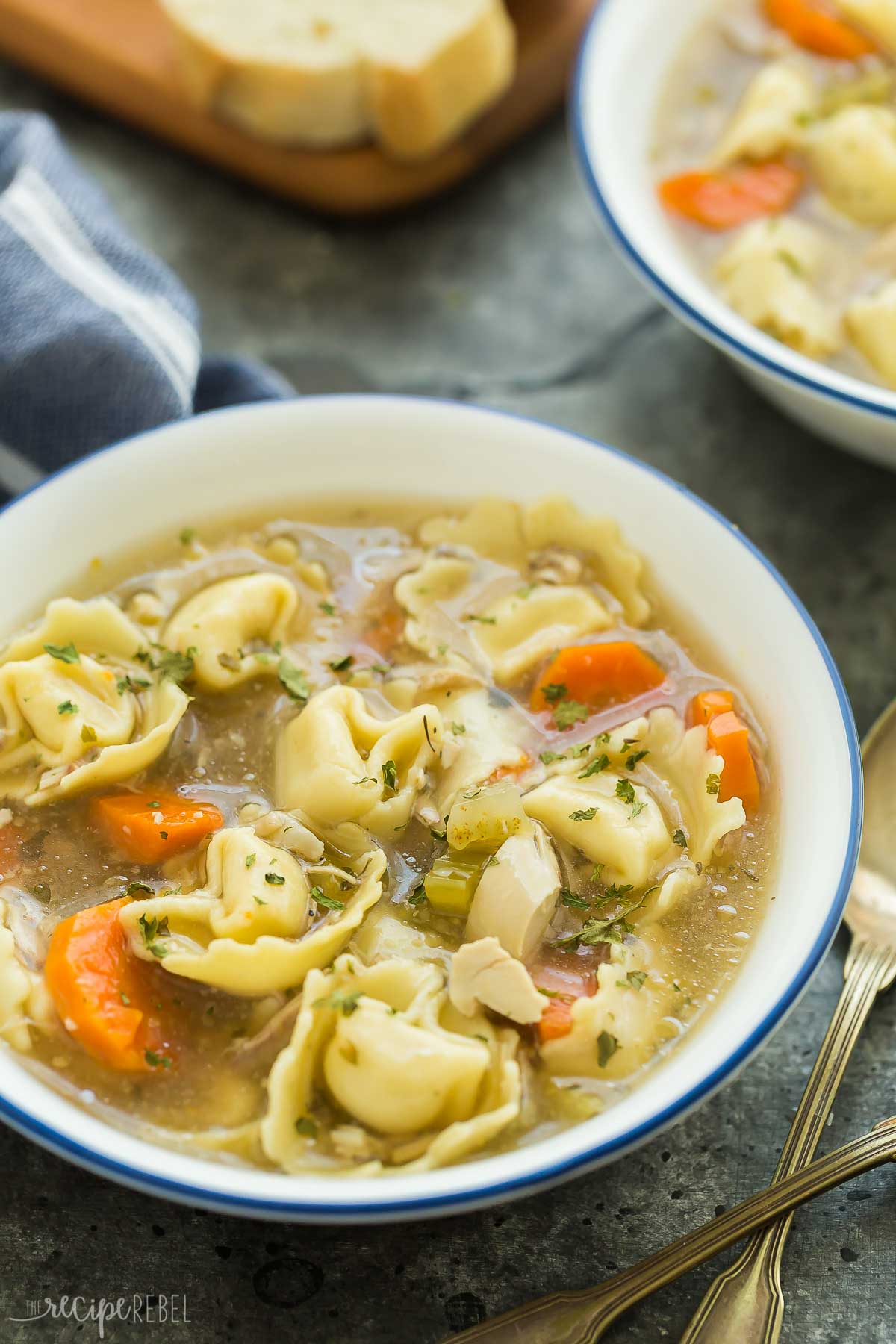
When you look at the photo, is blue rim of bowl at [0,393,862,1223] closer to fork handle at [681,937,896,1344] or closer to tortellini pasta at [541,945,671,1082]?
tortellini pasta at [541,945,671,1082]

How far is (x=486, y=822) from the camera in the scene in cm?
339

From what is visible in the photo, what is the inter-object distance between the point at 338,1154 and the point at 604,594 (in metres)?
1.82

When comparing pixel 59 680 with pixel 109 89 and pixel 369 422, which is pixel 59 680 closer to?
pixel 369 422

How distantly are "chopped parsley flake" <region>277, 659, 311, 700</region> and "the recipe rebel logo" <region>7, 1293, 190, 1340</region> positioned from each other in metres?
1.54

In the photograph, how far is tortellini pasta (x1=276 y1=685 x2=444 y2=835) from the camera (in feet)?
11.5

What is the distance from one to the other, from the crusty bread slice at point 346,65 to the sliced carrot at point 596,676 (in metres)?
2.83

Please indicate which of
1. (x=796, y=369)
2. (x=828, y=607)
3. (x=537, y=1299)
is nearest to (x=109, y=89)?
(x=796, y=369)

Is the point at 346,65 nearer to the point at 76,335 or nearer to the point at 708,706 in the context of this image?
the point at 76,335

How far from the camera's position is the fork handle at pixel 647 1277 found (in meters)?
3.02

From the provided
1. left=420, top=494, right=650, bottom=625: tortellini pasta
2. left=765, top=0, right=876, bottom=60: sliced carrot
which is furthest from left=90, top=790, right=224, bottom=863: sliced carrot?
left=765, top=0, right=876, bottom=60: sliced carrot

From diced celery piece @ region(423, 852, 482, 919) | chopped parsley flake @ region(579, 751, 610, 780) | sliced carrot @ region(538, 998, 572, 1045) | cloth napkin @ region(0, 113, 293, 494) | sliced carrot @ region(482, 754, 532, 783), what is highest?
cloth napkin @ region(0, 113, 293, 494)

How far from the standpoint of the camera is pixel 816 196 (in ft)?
17.3

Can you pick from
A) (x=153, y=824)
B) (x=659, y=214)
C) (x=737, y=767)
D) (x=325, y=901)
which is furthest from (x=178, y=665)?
(x=659, y=214)

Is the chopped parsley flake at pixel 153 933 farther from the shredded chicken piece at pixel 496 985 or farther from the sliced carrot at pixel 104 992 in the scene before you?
the shredded chicken piece at pixel 496 985
